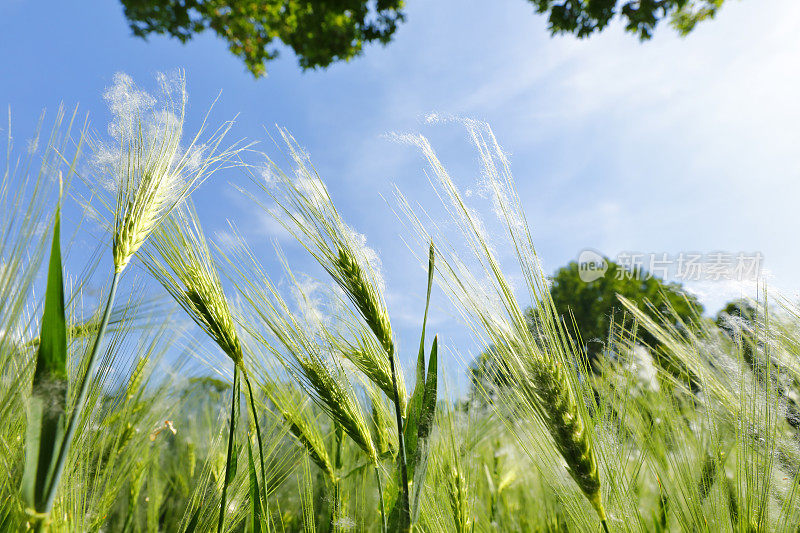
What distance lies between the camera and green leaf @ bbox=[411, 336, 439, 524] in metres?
0.92

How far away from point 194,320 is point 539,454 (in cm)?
101

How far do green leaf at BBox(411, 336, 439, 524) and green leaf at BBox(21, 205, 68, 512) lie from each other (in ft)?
2.07

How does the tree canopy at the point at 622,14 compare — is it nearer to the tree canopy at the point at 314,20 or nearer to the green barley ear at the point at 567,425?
the tree canopy at the point at 314,20

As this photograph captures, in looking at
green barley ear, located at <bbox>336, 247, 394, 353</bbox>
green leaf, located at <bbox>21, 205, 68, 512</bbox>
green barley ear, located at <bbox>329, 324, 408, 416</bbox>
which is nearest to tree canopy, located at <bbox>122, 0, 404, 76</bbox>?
green leaf, located at <bbox>21, 205, 68, 512</bbox>

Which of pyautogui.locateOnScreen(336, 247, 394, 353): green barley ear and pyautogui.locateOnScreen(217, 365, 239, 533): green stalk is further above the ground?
pyautogui.locateOnScreen(336, 247, 394, 353): green barley ear

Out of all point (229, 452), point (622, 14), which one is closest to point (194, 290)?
point (229, 452)

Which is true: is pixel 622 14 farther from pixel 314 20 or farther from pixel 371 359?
pixel 371 359

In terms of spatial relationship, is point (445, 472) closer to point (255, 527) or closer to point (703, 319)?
point (255, 527)

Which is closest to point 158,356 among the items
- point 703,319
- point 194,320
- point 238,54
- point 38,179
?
point 194,320

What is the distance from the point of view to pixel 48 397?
2.18ft

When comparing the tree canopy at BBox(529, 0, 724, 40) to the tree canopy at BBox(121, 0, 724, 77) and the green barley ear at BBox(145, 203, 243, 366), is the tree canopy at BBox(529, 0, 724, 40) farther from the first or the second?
the green barley ear at BBox(145, 203, 243, 366)

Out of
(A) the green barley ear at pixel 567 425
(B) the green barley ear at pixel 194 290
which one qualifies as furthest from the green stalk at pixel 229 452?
(A) the green barley ear at pixel 567 425

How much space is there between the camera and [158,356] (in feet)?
5.62

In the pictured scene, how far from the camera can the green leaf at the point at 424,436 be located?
0.92 m
